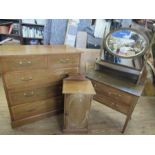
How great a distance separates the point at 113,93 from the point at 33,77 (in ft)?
2.98

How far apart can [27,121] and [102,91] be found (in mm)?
993

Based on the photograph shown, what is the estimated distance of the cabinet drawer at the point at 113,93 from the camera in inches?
60.4

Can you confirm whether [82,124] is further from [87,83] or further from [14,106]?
[14,106]

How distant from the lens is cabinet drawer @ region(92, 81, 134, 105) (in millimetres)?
1533

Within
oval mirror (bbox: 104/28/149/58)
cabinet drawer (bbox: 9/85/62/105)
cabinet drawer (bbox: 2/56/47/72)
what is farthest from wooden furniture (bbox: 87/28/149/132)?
cabinet drawer (bbox: 2/56/47/72)

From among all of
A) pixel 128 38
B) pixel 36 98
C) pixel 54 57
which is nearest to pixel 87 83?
pixel 54 57

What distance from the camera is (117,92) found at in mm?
1585

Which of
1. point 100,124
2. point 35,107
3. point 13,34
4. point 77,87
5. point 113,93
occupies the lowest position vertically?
point 100,124

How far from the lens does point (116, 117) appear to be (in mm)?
2027

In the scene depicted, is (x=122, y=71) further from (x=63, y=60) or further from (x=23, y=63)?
(x=23, y=63)

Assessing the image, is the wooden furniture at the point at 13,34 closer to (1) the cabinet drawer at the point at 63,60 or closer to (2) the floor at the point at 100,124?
(2) the floor at the point at 100,124

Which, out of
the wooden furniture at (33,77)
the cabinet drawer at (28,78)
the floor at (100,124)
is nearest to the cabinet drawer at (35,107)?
the wooden furniture at (33,77)

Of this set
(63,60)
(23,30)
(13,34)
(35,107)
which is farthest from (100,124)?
(13,34)

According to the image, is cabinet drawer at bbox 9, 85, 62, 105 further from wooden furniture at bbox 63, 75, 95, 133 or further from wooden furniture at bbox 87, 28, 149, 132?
wooden furniture at bbox 87, 28, 149, 132
